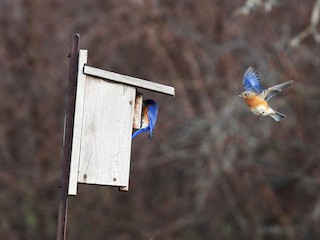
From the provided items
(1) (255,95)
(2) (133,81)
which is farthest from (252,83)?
(2) (133,81)

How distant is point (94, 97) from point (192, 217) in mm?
6176

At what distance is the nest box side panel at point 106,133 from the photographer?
392 cm

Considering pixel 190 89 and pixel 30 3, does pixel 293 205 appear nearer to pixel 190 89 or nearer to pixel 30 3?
pixel 190 89

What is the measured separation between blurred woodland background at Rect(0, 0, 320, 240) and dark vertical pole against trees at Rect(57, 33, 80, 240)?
174 inches

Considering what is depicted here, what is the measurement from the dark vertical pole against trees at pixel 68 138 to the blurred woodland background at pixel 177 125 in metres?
4.42

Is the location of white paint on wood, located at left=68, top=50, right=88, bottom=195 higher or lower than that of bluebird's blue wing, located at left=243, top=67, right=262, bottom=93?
lower

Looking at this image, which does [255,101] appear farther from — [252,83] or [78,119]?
[78,119]

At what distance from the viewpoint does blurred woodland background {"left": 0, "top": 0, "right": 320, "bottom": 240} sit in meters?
8.97

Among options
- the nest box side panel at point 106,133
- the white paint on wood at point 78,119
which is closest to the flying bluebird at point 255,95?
the nest box side panel at point 106,133

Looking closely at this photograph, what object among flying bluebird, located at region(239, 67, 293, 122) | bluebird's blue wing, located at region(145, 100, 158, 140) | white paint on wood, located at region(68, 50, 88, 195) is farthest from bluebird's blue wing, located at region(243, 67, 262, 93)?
white paint on wood, located at region(68, 50, 88, 195)

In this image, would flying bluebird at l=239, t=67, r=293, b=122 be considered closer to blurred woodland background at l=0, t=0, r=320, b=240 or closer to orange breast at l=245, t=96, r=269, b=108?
orange breast at l=245, t=96, r=269, b=108

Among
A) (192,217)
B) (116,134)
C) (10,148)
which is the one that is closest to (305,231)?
(192,217)

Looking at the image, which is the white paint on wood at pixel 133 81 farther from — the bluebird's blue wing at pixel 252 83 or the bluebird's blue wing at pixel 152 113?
the bluebird's blue wing at pixel 252 83

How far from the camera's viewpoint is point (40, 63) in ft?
33.0
